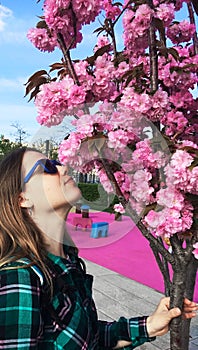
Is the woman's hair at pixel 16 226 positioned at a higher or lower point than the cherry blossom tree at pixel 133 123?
lower

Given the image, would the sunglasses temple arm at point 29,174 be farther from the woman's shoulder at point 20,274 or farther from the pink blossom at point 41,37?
the pink blossom at point 41,37

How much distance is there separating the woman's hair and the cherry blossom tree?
0.15 meters

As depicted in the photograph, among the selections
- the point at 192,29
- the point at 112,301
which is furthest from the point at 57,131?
the point at 112,301

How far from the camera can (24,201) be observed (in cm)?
105

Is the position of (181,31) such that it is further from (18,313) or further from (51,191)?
(18,313)

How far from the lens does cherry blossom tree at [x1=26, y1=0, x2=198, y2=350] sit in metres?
1.07

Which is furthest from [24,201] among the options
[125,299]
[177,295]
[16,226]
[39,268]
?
[125,299]

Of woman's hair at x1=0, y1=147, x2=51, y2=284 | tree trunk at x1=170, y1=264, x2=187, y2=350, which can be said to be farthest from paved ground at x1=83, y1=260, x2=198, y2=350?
woman's hair at x1=0, y1=147, x2=51, y2=284

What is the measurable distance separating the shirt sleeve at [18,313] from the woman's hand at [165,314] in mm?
404

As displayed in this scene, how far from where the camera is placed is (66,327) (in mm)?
1022

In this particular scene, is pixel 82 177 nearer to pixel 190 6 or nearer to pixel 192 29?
pixel 192 29

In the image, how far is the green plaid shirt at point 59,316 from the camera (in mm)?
897

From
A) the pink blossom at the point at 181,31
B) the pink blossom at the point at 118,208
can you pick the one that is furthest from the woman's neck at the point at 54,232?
the pink blossom at the point at 181,31

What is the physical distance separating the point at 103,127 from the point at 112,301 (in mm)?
3022
